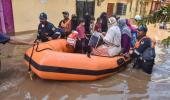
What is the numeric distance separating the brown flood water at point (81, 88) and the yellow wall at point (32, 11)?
14.4 ft

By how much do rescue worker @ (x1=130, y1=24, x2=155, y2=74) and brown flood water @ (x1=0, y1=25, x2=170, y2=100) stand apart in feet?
0.82

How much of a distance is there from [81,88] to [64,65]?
0.64 m

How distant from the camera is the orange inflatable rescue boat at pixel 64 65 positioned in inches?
229

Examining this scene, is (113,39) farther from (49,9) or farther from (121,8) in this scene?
(121,8)

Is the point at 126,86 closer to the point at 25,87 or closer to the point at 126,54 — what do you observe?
the point at 126,54

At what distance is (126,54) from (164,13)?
3.40 meters

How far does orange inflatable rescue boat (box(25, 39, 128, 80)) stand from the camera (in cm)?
583

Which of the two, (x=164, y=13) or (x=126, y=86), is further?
(x=126, y=86)

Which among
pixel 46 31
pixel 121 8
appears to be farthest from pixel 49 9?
pixel 121 8

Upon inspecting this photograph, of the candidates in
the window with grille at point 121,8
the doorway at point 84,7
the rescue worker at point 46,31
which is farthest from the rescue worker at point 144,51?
the window with grille at point 121,8

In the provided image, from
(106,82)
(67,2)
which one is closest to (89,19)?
(67,2)

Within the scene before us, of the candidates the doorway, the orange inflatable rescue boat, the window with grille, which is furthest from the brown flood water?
the window with grille

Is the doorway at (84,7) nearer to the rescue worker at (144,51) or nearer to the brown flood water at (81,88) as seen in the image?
the rescue worker at (144,51)

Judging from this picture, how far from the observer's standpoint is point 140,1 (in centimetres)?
2198
